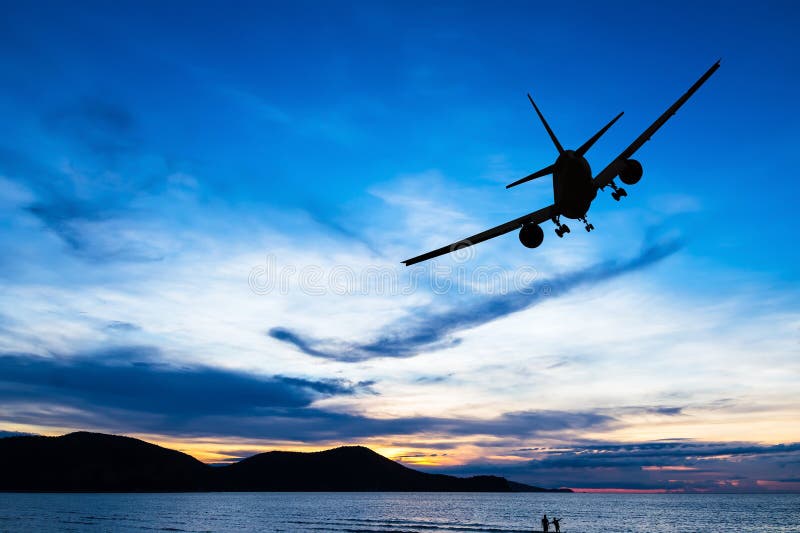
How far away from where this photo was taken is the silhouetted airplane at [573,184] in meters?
18.3

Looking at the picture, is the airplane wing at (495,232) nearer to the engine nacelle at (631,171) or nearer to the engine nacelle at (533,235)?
the engine nacelle at (533,235)

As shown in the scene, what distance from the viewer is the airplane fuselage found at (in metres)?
18.4

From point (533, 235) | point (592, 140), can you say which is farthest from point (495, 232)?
point (592, 140)

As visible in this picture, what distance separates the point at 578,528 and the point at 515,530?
71.4 ft

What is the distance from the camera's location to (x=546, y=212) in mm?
19062

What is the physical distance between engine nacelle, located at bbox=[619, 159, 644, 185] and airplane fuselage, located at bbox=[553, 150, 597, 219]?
1.91 m

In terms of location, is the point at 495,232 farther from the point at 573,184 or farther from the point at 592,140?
the point at 592,140

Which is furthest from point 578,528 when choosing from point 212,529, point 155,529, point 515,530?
point 155,529

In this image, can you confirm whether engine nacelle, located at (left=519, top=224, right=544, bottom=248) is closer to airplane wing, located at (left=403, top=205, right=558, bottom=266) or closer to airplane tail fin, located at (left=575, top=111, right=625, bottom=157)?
airplane wing, located at (left=403, top=205, right=558, bottom=266)

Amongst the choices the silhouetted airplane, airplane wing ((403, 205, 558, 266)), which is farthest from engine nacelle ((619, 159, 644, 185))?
airplane wing ((403, 205, 558, 266))

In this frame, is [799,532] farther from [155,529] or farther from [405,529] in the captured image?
[155,529]

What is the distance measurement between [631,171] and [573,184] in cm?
323

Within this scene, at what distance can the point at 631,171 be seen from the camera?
2005 centimetres

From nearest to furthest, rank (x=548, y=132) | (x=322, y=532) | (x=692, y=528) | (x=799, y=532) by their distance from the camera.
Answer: (x=548, y=132) < (x=322, y=532) < (x=799, y=532) < (x=692, y=528)
